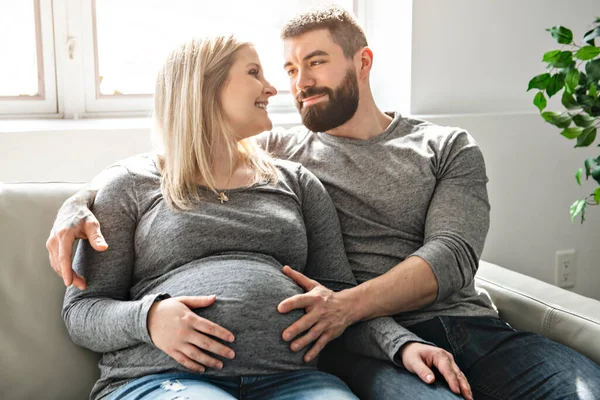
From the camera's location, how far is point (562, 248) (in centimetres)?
265

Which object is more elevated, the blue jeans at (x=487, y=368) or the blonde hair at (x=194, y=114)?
the blonde hair at (x=194, y=114)

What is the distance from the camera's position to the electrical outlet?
2.65 metres

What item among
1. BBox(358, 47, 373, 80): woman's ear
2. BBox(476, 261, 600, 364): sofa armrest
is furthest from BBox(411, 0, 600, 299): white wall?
BBox(476, 261, 600, 364): sofa armrest

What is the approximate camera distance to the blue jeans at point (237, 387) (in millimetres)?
1245

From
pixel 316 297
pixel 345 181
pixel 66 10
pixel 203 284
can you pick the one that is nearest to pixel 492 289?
pixel 345 181

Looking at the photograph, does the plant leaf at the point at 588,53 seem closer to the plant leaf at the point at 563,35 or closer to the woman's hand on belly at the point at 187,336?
the plant leaf at the point at 563,35

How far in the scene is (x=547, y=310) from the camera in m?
1.65

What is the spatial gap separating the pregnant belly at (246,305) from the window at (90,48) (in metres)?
0.83

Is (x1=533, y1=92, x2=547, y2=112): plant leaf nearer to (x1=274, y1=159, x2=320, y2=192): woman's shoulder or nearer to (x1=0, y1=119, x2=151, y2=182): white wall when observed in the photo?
(x1=274, y1=159, x2=320, y2=192): woman's shoulder

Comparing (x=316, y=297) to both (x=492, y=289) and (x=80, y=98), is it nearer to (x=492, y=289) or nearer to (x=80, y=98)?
(x=492, y=289)

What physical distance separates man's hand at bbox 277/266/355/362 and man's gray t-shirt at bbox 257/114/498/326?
225mm

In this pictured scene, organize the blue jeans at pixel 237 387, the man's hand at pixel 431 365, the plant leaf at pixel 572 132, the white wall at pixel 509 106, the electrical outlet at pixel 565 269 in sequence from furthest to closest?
the electrical outlet at pixel 565 269, the white wall at pixel 509 106, the plant leaf at pixel 572 132, the man's hand at pixel 431 365, the blue jeans at pixel 237 387

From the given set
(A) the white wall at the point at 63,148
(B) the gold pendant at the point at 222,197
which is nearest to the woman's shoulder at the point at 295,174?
(B) the gold pendant at the point at 222,197

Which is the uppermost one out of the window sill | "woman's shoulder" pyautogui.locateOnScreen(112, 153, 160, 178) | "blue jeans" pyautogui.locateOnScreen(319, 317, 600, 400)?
the window sill
